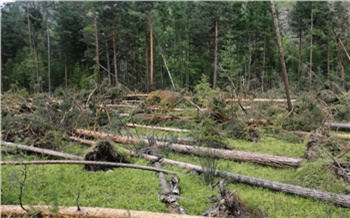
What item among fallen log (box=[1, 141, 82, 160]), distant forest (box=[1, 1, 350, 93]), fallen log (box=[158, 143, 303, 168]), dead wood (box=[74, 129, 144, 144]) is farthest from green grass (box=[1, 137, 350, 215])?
distant forest (box=[1, 1, 350, 93])

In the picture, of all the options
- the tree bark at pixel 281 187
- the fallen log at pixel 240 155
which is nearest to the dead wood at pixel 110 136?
the fallen log at pixel 240 155

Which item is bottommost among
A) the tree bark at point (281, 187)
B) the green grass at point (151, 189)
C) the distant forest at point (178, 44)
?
the green grass at point (151, 189)

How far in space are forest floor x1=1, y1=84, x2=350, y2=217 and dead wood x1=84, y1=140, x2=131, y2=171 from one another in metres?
0.11

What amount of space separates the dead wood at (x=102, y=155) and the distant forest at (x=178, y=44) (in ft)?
68.1

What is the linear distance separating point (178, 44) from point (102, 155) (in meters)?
26.2

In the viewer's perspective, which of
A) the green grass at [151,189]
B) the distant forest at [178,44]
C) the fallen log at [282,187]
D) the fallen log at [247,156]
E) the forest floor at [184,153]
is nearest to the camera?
the green grass at [151,189]

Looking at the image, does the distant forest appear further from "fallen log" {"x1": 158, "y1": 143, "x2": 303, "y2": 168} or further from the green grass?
Result: the green grass

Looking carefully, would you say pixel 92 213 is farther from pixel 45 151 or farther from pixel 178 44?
pixel 178 44

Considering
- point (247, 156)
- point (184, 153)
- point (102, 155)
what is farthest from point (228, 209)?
point (184, 153)

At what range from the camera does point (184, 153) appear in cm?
806

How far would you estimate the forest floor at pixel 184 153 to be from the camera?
4.95 metres

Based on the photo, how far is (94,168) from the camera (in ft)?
21.0

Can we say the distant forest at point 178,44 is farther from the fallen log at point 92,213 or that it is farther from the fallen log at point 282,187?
the fallen log at point 92,213

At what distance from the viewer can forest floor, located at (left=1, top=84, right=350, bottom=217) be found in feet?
16.3
